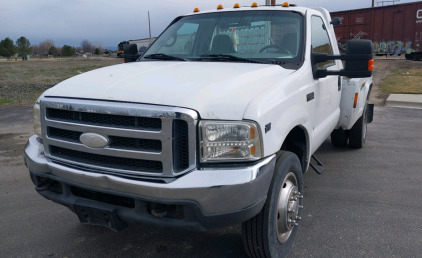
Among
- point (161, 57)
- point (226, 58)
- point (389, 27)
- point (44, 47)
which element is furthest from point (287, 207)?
point (44, 47)

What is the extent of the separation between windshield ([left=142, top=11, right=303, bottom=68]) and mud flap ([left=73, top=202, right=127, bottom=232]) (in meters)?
1.77

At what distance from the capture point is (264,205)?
2.69 metres

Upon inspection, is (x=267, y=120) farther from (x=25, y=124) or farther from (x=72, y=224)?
(x=25, y=124)

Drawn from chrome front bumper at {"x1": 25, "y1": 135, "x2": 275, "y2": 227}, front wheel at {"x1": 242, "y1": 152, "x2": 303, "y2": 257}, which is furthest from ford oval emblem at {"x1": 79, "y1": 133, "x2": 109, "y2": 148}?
front wheel at {"x1": 242, "y1": 152, "x2": 303, "y2": 257}

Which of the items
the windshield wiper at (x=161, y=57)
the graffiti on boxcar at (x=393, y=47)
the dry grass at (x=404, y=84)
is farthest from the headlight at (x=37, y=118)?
the graffiti on boxcar at (x=393, y=47)

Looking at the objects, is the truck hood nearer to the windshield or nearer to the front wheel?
the windshield

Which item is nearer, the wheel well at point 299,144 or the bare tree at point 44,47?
the wheel well at point 299,144

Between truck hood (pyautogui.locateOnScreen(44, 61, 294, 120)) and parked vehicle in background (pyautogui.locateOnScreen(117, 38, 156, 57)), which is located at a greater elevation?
parked vehicle in background (pyautogui.locateOnScreen(117, 38, 156, 57))

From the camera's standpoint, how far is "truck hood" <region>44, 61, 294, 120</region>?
2449 mm

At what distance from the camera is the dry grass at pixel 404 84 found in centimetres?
1326

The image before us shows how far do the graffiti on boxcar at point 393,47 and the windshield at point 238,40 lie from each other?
22.9 m

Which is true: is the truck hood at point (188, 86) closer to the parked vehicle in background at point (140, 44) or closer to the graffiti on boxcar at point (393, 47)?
the parked vehicle in background at point (140, 44)

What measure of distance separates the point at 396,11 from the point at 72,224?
25.0 m

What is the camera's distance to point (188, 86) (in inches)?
103
